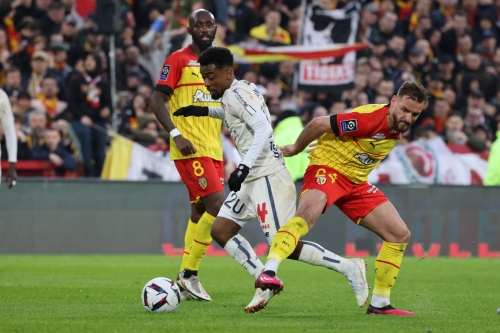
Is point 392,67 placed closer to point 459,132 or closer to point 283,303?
point 459,132

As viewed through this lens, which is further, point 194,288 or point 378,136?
point 194,288

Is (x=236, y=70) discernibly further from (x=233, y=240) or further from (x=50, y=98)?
(x=233, y=240)

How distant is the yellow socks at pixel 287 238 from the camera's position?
708cm

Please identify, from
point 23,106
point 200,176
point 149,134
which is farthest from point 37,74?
point 200,176

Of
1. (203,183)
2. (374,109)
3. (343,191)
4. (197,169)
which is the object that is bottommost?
(203,183)

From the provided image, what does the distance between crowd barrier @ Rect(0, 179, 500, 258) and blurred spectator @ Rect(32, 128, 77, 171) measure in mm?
686

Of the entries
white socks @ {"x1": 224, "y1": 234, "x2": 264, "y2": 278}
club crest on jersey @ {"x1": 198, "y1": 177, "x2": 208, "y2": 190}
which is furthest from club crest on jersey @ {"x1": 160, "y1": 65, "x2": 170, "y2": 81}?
white socks @ {"x1": 224, "y1": 234, "x2": 264, "y2": 278}

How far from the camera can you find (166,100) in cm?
918

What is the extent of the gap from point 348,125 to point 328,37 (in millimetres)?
11568

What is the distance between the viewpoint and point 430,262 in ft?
47.5

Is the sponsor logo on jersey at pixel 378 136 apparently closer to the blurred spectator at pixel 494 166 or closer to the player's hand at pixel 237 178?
the player's hand at pixel 237 178

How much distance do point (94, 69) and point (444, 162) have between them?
6.52 meters

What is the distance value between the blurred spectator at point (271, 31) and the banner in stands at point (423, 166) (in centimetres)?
388

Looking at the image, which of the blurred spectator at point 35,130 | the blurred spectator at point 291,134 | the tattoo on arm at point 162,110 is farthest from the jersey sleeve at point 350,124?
the blurred spectator at point 35,130
